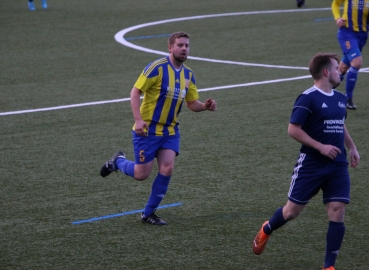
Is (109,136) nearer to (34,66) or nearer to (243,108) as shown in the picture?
(243,108)

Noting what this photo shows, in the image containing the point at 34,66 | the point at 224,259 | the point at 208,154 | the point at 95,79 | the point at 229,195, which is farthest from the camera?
the point at 34,66

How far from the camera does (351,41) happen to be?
41.4 ft

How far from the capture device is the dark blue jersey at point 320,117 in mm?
5938

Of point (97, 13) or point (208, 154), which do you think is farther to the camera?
point (97, 13)

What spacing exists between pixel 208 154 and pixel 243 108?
2.77 m

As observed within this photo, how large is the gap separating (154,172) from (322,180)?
143 inches

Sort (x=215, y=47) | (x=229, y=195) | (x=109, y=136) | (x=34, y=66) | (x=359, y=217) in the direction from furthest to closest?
1. (x=215, y=47)
2. (x=34, y=66)
3. (x=109, y=136)
4. (x=229, y=195)
5. (x=359, y=217)

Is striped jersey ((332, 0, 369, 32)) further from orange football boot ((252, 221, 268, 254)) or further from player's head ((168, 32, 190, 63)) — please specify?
orange football boot ((252, 221, 268, 254))

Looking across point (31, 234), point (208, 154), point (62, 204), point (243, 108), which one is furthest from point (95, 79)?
point (31, 234)

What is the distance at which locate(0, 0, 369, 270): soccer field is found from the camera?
666 cm

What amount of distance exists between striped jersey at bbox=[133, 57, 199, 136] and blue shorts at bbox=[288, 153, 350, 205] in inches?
71.3

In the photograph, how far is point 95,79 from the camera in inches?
594

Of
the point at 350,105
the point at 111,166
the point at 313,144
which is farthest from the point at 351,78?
the point at 313,144

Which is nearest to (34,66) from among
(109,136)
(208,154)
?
(109,136)
